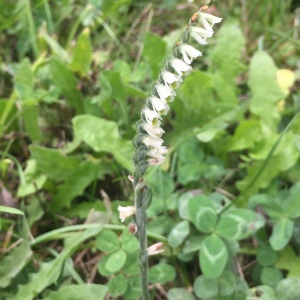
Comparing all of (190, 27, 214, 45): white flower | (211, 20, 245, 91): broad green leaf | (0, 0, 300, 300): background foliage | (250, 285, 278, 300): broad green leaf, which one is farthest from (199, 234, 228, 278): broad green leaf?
(211, 20, 245, 91): broad green leaf

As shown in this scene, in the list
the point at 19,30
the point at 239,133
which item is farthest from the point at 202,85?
the point at 19,30

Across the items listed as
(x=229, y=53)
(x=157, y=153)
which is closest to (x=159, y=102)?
(x=157, y=153)

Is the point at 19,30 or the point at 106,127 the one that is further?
the point at 19,30

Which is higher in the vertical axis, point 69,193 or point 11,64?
point 11,64

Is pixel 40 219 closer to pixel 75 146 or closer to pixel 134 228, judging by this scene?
pixel 75 146

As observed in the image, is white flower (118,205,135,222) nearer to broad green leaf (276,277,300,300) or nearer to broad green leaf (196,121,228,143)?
broad green leaf (276,277,300,300)

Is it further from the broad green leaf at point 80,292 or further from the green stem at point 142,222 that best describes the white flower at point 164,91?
the broad green leaf at point 80,292

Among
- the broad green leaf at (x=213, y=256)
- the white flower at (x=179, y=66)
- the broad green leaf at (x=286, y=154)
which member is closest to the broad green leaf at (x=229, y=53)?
the broad green leaf at (x=286, y=154)
